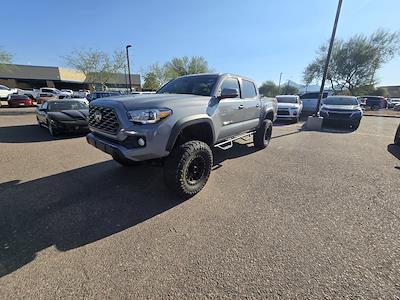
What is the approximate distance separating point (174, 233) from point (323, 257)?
1666 millimetres

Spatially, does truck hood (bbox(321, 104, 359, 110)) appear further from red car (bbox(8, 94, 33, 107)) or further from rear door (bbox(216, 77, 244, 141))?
red car (bbox(8, 94, 33, 107))

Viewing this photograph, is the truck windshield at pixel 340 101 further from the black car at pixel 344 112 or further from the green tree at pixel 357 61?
the green tree at pixel 357 61

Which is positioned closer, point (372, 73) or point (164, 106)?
point (164, 106)

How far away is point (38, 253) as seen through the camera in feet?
7.38

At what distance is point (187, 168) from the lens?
3.29 metres

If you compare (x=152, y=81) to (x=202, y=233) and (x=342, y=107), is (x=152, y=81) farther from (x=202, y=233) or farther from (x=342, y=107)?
(x=202, y=233)

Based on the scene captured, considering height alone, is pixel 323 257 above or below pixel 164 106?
below

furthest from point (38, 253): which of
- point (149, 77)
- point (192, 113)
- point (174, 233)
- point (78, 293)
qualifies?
point (149, 77)

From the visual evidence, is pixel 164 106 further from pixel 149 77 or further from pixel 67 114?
pixel 149 77

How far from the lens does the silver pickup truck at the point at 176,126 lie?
9.28ft

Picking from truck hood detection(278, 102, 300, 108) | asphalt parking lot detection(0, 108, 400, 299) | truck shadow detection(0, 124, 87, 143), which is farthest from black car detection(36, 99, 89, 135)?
truck hood detection(278, 102, 300, 108)

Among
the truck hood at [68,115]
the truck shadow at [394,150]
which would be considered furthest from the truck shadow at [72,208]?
the truck shadow at [394,150]

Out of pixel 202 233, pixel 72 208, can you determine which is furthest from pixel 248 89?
pixel 72 208

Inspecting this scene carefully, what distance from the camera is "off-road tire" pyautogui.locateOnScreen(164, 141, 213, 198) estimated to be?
3.12 meters
